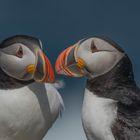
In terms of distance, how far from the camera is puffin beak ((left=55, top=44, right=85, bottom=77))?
16.3 metres

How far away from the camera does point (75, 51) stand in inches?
643

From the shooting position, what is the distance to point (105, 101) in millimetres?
15922

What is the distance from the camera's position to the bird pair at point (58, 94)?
15836mm

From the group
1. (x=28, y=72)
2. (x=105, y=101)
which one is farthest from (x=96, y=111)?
(x=28, y=72)

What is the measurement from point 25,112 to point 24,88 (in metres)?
0.32

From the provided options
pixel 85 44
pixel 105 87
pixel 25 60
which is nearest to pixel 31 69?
pixel 25 60

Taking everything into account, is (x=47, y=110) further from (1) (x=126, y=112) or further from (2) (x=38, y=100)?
(1) (x=126, y=112)

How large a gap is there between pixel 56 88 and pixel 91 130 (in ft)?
4.43

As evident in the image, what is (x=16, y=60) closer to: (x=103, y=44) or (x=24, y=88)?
(x=24, y=88)

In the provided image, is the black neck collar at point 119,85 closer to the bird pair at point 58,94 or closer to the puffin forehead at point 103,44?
the bird pair at point 58,94

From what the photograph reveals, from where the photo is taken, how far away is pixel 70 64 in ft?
53.9

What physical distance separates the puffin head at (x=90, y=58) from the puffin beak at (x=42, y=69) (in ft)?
0.50

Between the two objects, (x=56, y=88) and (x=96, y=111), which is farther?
(x=56, y=88)

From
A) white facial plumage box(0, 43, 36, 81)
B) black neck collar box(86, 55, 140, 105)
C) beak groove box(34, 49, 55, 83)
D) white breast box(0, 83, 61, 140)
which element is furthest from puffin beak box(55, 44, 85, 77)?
white breast box(0, 83, 61, 140)
